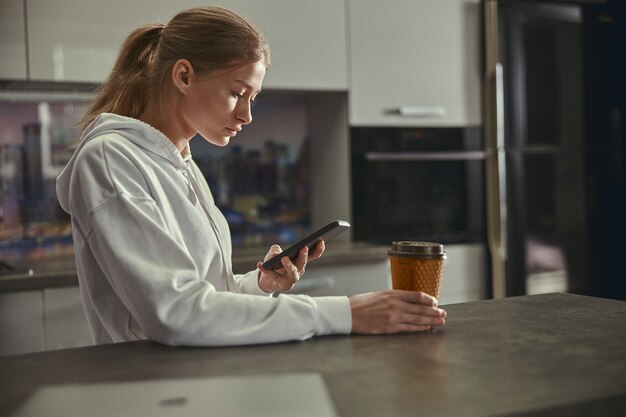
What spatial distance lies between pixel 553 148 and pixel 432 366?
2.50m

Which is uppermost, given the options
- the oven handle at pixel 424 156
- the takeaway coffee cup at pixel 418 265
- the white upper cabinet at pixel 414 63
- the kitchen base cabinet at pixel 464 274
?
the white upper cabinet at pixel 414 63

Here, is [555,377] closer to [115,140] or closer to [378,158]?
[115,140]

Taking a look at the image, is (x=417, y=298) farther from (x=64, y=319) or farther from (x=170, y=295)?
(x=64, y=319)

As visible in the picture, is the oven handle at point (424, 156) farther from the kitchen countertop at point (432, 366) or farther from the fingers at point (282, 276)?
the kitchen countertop at point (432, 366)

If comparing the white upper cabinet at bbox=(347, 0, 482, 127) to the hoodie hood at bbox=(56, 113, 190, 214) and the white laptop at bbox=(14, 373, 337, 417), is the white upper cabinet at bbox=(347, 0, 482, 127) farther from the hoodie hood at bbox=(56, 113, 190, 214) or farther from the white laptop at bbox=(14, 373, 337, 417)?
the white laptop at bbox=(14, 373, 337, 417)

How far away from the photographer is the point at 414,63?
121 inches

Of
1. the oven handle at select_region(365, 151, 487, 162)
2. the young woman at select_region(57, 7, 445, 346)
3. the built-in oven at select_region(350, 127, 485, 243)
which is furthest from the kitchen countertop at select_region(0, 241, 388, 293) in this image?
the young woman at select_region(57, 7, 445, 346)

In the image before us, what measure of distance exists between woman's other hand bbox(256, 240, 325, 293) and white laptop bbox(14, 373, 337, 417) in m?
0.45

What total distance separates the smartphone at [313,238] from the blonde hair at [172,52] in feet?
1.24

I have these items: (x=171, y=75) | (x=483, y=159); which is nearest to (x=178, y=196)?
(x=171, y=75)

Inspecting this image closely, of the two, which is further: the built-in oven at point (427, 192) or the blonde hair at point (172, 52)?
the built-in oven at point (427, 192)

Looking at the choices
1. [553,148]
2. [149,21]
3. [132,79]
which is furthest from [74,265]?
[553,148]

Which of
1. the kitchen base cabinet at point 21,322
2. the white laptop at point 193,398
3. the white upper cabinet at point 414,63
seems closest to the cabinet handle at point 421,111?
the white upper cabinet at point 414,63

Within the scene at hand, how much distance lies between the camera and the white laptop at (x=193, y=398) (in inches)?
29.9
